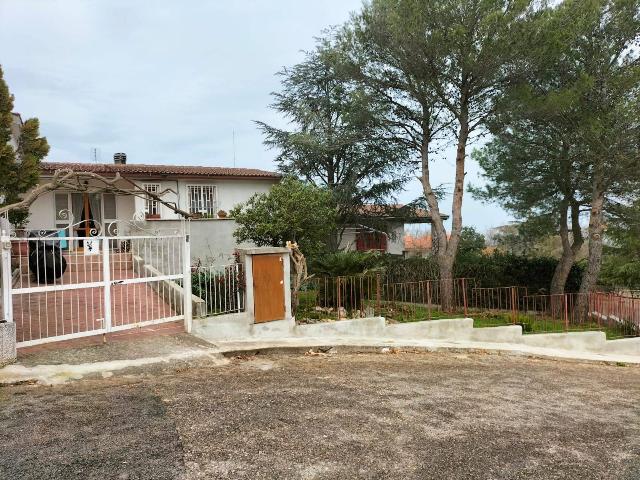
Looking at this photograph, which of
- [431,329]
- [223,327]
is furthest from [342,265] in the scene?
[223,327]

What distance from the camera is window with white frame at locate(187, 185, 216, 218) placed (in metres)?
18.8

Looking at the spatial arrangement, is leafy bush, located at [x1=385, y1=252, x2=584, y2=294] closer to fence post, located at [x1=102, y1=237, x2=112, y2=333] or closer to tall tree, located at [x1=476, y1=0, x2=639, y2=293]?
tall tree, located at [x1=476, y1=0, x2=639, y2=293]

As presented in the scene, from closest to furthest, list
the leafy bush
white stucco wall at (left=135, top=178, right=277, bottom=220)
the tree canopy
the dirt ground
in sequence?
the dirt ground, the tree canopy, white stucco wall at (left=135, top=178, right=277, bottom=220), the leafy bush

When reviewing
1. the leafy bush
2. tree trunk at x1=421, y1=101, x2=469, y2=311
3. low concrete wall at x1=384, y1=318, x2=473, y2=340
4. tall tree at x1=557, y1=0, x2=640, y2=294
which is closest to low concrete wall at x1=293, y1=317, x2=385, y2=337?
low concrete wall at x1=384, y1=318, x2=473, y2=340

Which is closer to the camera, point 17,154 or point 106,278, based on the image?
point 106,278

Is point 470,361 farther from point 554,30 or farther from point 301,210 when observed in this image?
point 554,30

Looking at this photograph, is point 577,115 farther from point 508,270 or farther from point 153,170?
point 153,170

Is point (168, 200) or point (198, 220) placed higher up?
point (168, 200)

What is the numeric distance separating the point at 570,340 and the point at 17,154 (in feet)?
44.7

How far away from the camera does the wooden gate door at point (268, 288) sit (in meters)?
9.08

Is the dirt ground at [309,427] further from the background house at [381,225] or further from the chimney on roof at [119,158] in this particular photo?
the chimney on roof at [119,158]

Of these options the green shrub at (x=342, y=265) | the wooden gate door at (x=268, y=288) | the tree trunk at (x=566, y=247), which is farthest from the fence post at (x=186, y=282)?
the tree trunk at (x=566, y=247)

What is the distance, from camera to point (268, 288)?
924cm

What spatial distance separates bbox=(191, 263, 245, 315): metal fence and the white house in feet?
19.9
